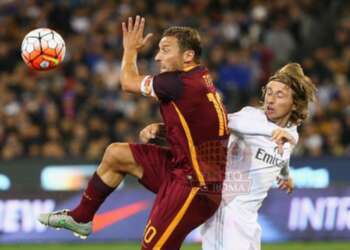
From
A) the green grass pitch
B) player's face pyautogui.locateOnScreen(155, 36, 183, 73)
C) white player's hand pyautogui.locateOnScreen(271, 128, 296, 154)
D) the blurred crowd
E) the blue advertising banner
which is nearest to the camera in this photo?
white player's hand pyautogui.locateOnScreen(271, 128, 296, 154)

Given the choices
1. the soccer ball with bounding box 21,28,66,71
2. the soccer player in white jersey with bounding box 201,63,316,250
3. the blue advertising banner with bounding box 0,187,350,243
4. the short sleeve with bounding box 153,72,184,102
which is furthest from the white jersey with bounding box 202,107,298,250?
the blue advertising banner with bounding box 0,187,350,243

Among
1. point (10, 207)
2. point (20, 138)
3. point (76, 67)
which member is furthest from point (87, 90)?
point (10, 207)

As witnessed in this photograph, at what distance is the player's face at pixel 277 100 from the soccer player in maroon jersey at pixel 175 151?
1.21ft

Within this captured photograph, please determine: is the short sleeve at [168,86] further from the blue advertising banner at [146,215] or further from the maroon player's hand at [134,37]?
the blue advertising banner at [146,215]

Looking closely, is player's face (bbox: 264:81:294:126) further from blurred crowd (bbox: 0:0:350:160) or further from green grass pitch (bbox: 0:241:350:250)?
blurred crowd (bbox: 0:0:350:160)

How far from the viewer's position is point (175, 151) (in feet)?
27.7

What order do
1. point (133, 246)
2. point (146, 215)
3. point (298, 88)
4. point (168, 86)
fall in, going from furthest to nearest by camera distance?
point (146, 215) → point (133, 246) → point (298, 88) → point (168, 86)

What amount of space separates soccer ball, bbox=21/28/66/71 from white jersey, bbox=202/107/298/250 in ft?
5.66

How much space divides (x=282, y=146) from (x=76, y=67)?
10700mm

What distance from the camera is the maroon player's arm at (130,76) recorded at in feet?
27.2

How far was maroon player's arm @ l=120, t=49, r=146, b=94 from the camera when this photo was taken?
830cm

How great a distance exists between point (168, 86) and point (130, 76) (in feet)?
1.03

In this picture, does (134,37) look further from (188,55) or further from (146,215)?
(146,215)

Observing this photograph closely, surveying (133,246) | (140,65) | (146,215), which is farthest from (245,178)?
(140,65)
